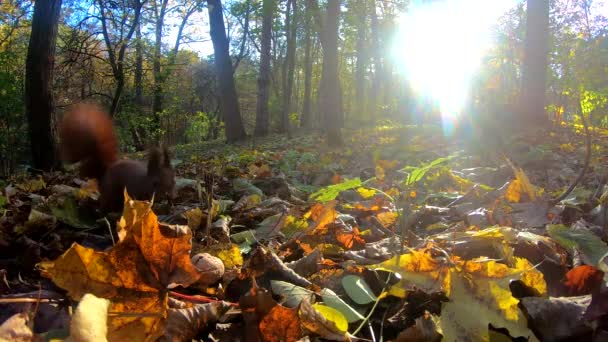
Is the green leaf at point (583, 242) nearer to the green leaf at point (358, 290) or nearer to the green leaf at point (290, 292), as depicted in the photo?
the green leaf at point (358, 290)

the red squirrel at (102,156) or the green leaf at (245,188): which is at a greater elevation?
the red squirrel at (102,156)

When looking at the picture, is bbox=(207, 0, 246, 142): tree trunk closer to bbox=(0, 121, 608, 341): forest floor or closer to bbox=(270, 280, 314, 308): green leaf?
bbox=(0, 121, 608, 341): forest floor

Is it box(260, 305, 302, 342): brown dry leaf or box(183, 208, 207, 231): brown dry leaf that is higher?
box(260, 305, 302, 342): brown dry leaf

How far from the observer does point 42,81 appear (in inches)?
261

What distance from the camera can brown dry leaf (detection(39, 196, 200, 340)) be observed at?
75 centimetres

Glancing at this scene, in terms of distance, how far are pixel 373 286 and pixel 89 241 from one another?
Answer: 43.8 inches

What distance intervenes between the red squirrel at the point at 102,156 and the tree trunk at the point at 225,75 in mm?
11596

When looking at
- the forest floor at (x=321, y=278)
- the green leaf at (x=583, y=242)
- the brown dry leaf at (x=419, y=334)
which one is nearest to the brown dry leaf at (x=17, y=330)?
the forest floor at (x=321, y=278)

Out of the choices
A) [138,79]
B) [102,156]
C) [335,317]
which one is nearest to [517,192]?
[335,317]

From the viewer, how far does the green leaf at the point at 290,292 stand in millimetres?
992

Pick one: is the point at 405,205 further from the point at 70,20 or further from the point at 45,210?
the point at 70,20

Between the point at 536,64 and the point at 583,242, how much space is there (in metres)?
8.28

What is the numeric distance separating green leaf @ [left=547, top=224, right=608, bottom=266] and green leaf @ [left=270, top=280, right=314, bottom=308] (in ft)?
2.20

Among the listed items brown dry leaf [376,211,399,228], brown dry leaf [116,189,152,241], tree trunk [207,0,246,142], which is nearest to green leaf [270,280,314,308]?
brown dry leaf [116,189,152,241]
